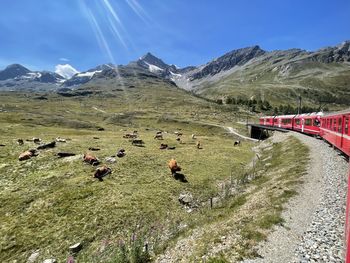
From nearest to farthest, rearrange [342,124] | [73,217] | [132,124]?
1. [73,217]
2. [342,124]
3. [132,124]

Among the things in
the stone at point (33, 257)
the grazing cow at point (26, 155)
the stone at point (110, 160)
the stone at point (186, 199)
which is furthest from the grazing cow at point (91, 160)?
the stone at point (33, 257)

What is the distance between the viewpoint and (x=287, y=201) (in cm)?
2116

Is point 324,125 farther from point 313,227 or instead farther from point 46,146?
point 46,146

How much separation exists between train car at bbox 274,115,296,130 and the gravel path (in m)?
53.8

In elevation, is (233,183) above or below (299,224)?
below

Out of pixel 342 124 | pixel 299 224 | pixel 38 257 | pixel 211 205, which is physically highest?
pixel 342 124

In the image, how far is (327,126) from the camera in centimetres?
4231

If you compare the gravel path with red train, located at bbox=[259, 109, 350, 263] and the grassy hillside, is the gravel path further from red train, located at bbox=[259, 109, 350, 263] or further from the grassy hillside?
the grassy hillside

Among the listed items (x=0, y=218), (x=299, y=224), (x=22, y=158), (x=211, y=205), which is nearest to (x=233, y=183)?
(x=211, y=205)

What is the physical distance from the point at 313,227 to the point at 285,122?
70.8 meters

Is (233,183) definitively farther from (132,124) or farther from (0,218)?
(132,124)

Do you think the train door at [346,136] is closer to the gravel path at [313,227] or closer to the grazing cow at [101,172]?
the gravel path at [313,227]

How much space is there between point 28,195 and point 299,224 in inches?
1119

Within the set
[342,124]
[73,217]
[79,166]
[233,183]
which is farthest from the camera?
[79,166]
